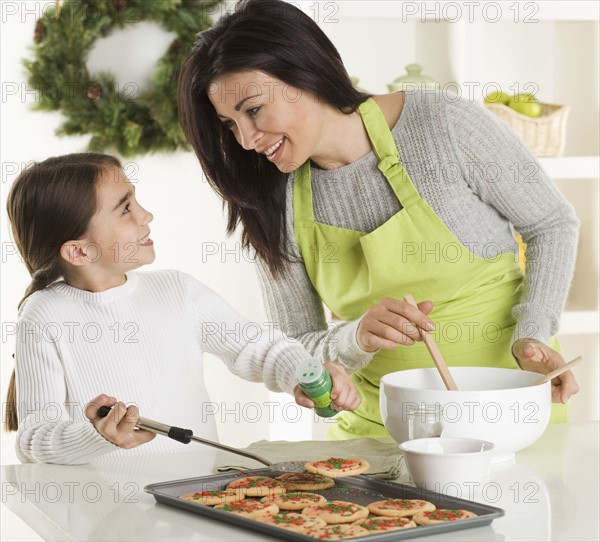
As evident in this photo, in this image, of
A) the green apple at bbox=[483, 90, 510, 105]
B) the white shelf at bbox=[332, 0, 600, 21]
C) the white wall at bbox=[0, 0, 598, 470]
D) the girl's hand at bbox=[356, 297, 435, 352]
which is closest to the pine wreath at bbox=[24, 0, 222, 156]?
the white wall at bbox=[0, 0, 598, 470]

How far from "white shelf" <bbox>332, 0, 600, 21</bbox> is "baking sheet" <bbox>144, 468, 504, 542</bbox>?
185 cm

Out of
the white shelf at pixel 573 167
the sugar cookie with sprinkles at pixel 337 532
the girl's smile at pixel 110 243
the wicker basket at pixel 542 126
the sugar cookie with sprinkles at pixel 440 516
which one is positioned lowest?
the sugar cookie with sprinkles at pixel 440 516

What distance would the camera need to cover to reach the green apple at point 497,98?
2807 mm

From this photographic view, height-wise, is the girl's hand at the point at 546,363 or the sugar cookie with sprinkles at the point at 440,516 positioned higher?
the girl's hand at the point at 546,363

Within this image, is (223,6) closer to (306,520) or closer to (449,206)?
(449,206)

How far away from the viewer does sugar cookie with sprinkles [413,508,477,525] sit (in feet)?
3.22

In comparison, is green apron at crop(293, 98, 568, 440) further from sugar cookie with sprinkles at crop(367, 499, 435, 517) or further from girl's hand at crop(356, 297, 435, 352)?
sugar cookie with sprinkles at crop(367, 499, 435, 517)

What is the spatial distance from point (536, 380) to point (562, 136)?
1656mm

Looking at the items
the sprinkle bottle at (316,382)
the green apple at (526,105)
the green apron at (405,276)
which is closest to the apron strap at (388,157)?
the green apron at (405,276)

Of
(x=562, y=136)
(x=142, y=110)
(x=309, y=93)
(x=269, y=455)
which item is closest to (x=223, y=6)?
(x=142, y=110)

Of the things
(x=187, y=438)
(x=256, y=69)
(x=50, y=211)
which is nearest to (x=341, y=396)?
(x=187, y=438)

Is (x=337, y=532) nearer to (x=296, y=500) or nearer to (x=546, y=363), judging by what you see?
(x=296, y=500)

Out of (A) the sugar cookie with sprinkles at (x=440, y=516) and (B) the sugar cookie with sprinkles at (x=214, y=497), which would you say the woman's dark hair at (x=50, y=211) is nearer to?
(B) the sugar cookie with sprinkles at (x=214, y=497)

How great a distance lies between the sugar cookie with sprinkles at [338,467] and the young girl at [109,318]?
39 cm
